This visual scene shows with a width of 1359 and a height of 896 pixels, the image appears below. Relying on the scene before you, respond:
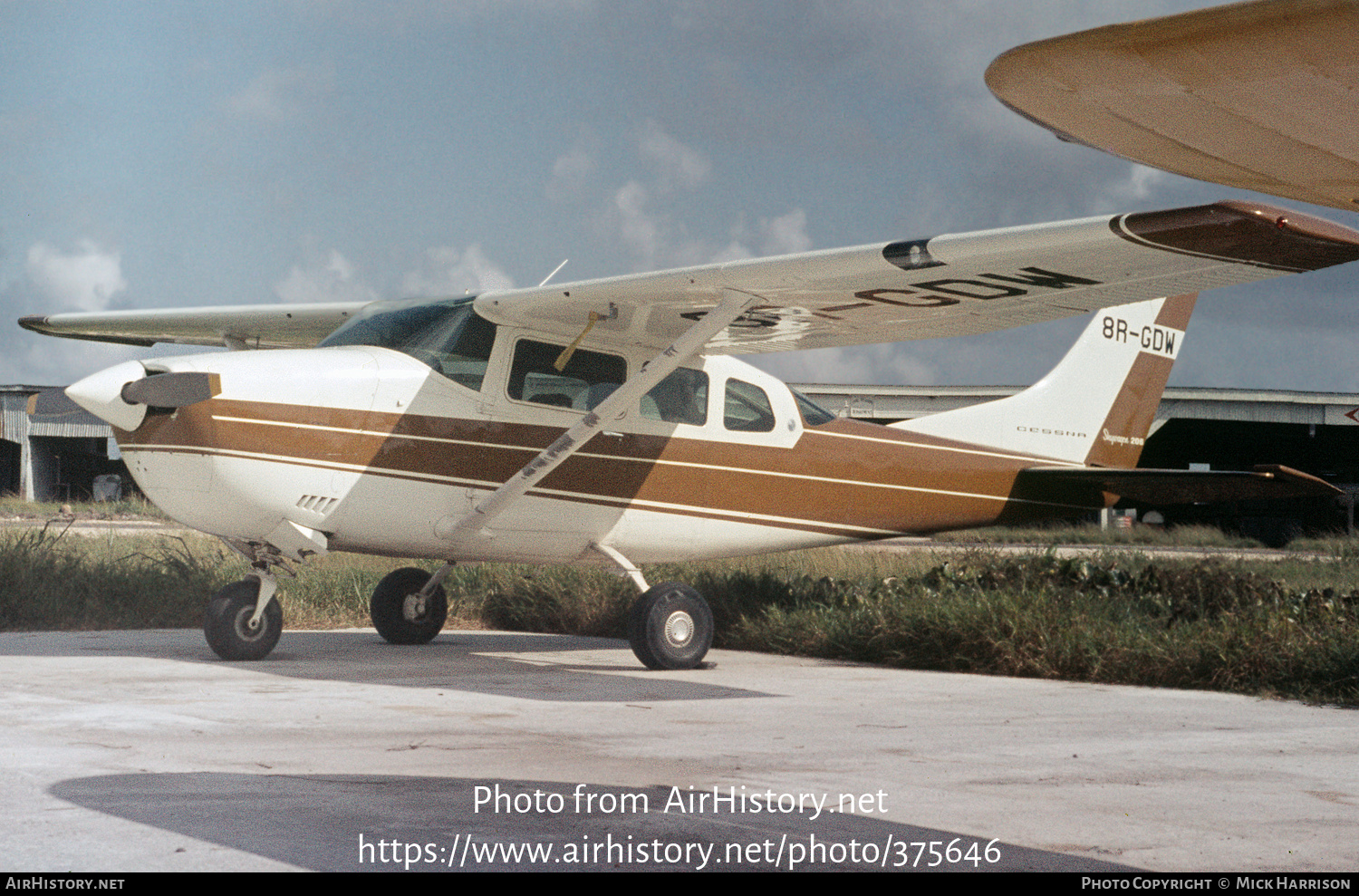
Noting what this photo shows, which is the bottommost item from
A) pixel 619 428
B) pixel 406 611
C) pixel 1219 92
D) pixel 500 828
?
pixel 406 611

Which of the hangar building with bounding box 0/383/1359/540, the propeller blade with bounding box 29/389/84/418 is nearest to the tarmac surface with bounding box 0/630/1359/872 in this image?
the propeller blade with bounding box 29/389/84/418

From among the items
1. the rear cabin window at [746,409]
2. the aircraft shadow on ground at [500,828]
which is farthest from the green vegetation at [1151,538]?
the aircraft shadow on ground at [500,828]

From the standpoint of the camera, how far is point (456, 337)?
320 inches

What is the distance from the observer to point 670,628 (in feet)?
26.4

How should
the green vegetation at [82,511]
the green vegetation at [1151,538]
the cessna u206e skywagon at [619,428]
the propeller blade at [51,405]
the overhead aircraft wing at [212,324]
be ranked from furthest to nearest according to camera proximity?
the green vegetation at [82,511]
the green vegetation at [1151,538]
the overhead aircraft wing at [212,324]
the propeller blade at [51,405]
the cessna u206e skywagon at [619,428]

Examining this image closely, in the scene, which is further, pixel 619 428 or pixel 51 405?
pixel 619 428

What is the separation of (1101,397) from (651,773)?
27.6 feet

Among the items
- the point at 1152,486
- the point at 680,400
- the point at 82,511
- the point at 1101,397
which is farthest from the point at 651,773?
the point at 82,511

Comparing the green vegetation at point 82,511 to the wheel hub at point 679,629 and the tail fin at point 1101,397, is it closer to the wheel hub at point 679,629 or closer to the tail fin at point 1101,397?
the tail fin at point 1101,397

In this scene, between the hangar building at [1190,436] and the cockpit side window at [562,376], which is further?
the hangar building at [1190,436]

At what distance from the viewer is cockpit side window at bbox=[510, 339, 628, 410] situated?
8.30 meters

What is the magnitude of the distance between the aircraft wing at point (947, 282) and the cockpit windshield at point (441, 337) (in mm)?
163

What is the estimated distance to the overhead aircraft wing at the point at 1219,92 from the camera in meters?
1.83

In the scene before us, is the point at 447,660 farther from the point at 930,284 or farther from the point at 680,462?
the point at 930,284
